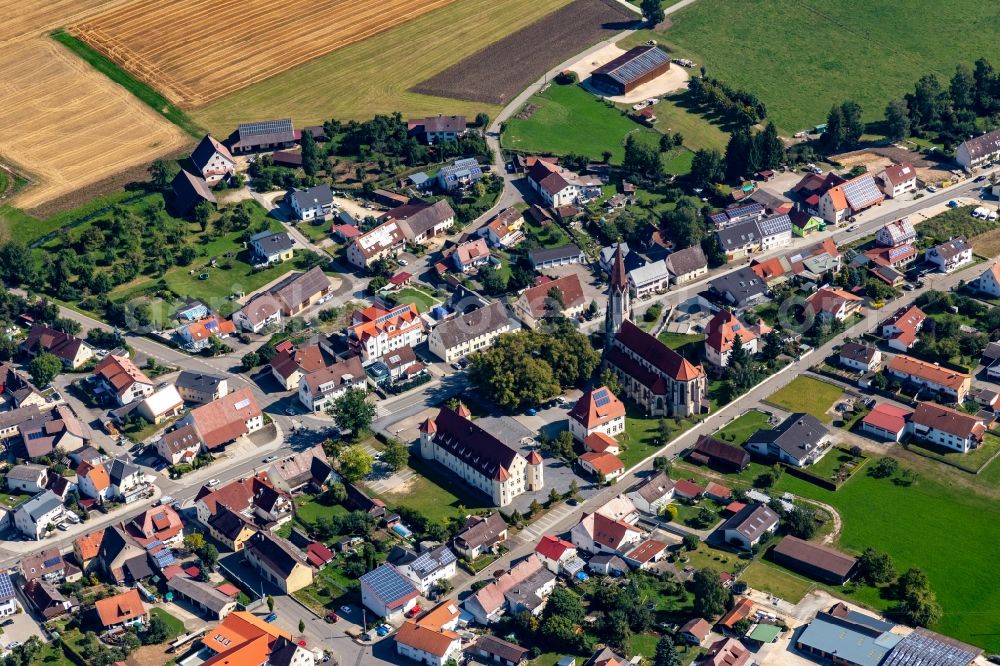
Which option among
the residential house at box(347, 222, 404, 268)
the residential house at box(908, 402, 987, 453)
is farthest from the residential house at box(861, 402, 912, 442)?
the residential house at box(347, 222, 404, 268)

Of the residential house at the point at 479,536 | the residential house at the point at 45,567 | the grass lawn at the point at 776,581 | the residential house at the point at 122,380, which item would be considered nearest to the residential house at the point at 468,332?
the residential house at the point at 479,536

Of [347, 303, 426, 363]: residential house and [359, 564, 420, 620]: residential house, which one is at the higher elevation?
[347, 303, 426, 363]: residential house

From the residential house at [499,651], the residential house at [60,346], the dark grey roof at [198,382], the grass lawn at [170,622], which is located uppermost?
the residential house at [60,346]

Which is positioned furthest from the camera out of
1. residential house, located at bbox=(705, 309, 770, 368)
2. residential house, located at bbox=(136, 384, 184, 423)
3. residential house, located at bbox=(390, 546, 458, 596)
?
residential house, located at bbox=(705, 309, 770, 368)

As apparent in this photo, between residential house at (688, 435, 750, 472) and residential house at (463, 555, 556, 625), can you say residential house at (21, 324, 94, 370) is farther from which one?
residential house at (688, 435, 750, 472)

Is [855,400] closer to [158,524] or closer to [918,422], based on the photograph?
[918,422]

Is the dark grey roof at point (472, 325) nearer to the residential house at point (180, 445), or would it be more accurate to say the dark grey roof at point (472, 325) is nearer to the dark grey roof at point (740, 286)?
the dark grey roof at point (740, 286)

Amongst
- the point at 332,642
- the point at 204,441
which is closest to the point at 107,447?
the point at 204,441
